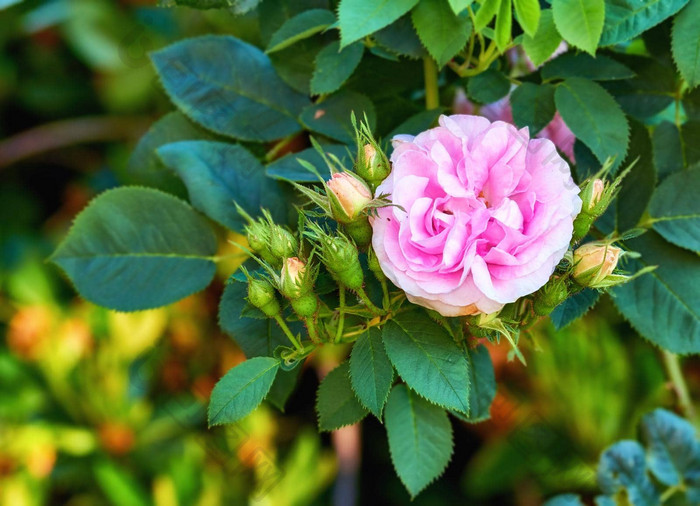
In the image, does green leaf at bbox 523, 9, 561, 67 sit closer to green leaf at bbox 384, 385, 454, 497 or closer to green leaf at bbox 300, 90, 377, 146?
green leaf at bbox 300, 90, 377, 146

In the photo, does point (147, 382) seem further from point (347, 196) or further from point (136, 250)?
point (347, 196)

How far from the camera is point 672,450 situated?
24.6 inches

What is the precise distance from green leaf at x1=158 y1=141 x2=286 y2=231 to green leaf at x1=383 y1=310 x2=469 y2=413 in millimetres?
143

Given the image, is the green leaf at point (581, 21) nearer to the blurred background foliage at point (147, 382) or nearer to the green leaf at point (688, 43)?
the green leaf at point (688, 43)

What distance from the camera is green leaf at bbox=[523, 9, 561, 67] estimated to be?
0.42 meters

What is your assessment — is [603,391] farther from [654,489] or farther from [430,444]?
[430,444]

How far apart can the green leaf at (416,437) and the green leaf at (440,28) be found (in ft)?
0.69

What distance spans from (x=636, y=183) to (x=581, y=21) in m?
0.13

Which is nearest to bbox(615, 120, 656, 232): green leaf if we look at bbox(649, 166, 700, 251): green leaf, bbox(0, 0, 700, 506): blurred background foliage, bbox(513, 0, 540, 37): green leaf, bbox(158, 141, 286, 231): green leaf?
bbox(649, 166, 700, 251): green leaf

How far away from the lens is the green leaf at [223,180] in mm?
489

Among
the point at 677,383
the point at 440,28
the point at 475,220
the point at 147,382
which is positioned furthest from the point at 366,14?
the point at 147,382

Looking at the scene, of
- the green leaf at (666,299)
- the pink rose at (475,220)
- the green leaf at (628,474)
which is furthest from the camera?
the green leaf at (628,474)

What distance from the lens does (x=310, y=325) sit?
0.39 meters

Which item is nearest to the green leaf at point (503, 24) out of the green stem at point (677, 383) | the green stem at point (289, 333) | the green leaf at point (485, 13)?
the green leaf at point (485, 13)
